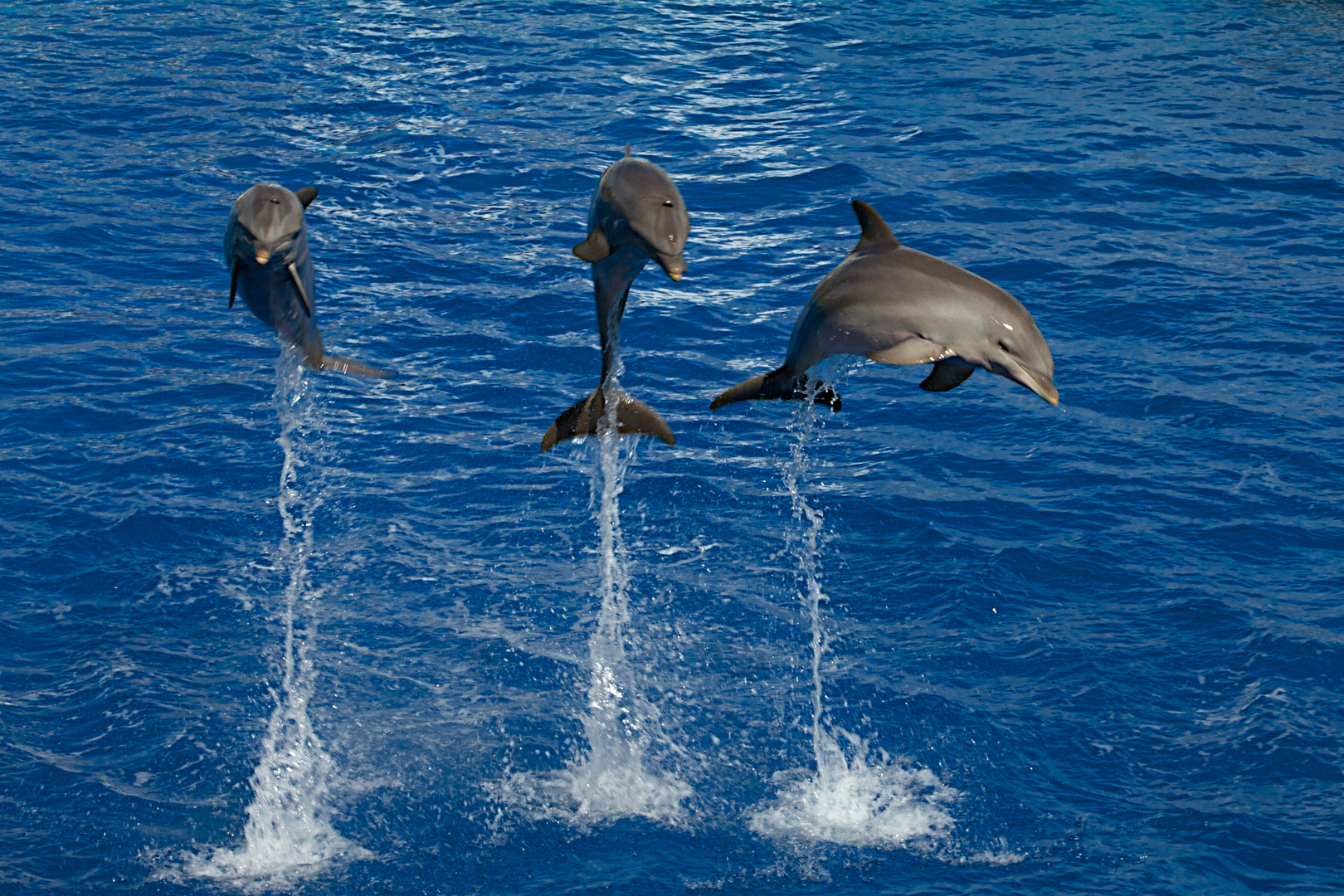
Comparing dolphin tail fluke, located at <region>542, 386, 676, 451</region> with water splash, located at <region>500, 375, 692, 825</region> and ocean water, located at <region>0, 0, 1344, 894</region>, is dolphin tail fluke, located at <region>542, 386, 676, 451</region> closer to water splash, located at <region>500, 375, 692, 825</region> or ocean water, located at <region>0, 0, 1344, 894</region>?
water splash, located at <region>500, 375, 692, 825</region>

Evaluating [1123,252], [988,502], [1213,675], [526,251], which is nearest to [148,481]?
[526,251]

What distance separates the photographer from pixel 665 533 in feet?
33.8

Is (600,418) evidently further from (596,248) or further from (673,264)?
(673,264)

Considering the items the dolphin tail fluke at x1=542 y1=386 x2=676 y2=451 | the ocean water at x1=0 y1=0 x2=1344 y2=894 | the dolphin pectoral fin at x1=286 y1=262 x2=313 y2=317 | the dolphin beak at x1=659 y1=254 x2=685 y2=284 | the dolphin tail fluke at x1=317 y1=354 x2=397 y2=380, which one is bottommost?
the ocean water at x1=0 y1=0 x2=1344 y2=894

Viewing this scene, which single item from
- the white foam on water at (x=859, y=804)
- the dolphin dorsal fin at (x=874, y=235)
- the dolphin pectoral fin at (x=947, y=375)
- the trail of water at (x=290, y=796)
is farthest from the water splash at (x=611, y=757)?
the dolphin pectoral fin at (x=947, y=375)

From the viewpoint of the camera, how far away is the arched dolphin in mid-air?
620cm

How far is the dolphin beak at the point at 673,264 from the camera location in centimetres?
552

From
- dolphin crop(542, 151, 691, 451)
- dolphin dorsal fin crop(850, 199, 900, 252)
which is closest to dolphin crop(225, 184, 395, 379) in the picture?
dolphin crop(542, 151, 691, 451)

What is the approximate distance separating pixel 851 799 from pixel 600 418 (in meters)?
2.60

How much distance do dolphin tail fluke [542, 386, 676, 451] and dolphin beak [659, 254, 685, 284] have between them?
1956 mm

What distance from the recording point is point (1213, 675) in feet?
28.7

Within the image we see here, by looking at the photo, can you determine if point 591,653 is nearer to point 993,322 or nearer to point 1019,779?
point 1019,779

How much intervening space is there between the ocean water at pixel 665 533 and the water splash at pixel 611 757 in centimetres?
3

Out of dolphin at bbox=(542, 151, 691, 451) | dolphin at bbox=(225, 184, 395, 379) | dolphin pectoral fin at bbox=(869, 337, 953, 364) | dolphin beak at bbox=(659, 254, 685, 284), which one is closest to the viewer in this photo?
dolphin beak at bbox=(659, 254, 685, 284)
